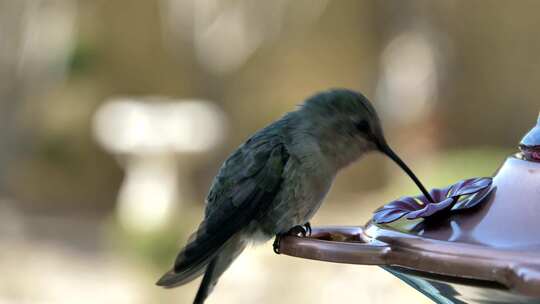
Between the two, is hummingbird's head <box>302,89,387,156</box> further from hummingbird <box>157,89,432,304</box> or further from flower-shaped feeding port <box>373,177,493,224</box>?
flower-shaped feeding port <box>373,177,493,224</box>

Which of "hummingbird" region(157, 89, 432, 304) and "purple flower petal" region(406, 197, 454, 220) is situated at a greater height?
"purple flower petal" region(406, 197, 454, 220)

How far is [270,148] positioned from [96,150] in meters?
11.7

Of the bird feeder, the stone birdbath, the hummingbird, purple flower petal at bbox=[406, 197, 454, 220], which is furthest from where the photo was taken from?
the stone birdbath

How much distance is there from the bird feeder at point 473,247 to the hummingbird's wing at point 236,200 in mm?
566

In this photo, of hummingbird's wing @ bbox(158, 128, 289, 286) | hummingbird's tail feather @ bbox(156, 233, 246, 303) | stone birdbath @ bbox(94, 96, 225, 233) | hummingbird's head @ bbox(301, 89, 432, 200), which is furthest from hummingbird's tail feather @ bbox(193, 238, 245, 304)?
stone birdbath @ bbox(94, 96, 225, 233)

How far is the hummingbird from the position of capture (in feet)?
→ 9.18

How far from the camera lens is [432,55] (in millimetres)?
11812

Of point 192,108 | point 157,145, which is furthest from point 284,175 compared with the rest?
point 192,108

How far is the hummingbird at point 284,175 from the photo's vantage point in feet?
9.18

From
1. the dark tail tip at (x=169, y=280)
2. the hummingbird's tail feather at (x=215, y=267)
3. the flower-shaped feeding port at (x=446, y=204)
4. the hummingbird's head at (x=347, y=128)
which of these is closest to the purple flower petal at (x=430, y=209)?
the flower-shaped feeding port at (x=446, y=204)

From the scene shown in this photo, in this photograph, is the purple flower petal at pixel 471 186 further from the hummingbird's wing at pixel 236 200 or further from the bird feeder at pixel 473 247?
the hummingbird's wing at pixel 236 200

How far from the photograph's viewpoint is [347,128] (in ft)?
9.60

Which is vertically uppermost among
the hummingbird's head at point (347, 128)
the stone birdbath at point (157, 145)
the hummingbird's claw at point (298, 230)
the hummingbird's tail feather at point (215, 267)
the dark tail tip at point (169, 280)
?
the hummingbird's head at point (347, 128)

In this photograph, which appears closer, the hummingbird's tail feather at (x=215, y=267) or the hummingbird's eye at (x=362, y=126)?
the hummingbird's eye at (x=362, y=126)
